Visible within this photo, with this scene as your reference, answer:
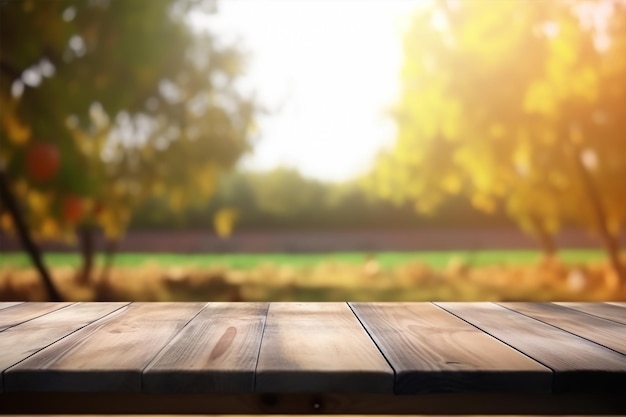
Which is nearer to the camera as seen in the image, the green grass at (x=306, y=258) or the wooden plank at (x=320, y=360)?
the wooden plank at (x=320, y=360)

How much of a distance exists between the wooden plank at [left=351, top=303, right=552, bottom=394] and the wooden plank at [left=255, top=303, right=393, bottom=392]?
0.10 feet

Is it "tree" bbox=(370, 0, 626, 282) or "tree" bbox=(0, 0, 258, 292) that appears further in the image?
"tree" bbox=(370, 0, 626, 282)

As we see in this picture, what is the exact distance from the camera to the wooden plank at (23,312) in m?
1.35

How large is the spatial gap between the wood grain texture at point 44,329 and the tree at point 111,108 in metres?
2.69

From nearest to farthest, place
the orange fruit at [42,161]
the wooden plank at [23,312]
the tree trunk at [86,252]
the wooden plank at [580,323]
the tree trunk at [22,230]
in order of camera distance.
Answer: the wooden plank at [580,323] → the wooden plank at [23,312] → the orange fruit at [42,161] → the tree trunk at [22,230] → the tree trunk at [86,252]

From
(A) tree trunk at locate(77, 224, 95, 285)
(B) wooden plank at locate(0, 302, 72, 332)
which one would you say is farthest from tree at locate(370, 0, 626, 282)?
(B) wooden plank at locate(0, 302, 72, 332)

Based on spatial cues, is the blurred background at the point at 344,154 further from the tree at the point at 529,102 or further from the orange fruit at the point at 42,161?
the orange fruit at the point at 42,161

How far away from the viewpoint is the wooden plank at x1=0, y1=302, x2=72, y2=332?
1349 mm

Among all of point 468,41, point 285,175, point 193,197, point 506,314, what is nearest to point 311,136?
point 285,175

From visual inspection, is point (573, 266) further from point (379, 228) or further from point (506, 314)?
point (506, 314)

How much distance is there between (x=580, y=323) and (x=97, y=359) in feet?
3.24

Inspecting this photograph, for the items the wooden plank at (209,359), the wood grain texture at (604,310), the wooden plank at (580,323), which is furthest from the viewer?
the wood grain texture at (604,310)

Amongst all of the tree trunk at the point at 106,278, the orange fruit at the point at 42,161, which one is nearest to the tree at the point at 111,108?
the orange fruit at the point at 42,161

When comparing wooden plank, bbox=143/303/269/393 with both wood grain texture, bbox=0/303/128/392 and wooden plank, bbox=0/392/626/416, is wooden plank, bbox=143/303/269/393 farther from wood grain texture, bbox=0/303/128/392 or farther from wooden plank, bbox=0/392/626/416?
wood grain texture, bbox=0/303/128/392
